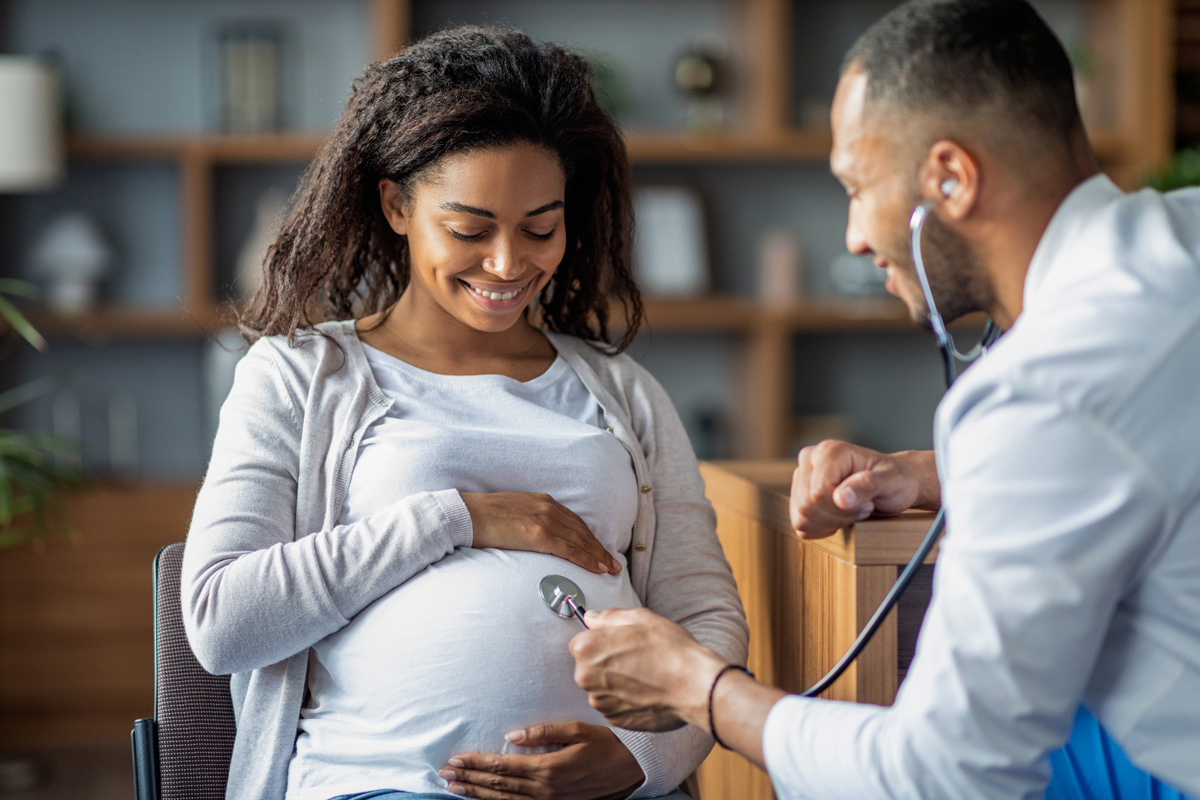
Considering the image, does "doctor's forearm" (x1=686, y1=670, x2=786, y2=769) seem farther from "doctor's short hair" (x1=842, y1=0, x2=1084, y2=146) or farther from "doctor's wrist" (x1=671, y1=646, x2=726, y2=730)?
"doctor's short hair" (x1=842, y1=0, x2=1084, y2=146)

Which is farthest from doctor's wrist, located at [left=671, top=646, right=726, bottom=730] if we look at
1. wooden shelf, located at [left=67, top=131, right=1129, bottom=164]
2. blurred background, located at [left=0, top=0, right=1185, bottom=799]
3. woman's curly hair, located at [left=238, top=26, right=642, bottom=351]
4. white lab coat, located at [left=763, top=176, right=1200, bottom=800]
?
wooden shelf, located at [left=67, top=131, right=1129, bottom=164]

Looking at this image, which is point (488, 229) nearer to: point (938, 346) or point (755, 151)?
point (938, 346)

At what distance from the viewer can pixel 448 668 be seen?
1.17 metres

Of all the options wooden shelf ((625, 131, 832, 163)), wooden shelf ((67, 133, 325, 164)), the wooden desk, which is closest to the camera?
the wooden desk

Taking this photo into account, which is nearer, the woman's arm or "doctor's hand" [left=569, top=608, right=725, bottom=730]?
"doctor's hand" [left=569, top=608, right=725, bottom=730]

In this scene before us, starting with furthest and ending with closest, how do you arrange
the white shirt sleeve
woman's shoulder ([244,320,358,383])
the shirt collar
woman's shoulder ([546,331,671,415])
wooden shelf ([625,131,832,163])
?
wooden shelf ([625,131,832,163]), woman's shoulder ([546,331,671,415]), woman's shoulder ([244,320,358,383]), the shirt collar, the white shirt sleeve

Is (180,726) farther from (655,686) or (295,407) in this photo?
(655,686)

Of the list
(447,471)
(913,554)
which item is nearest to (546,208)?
(447,471)

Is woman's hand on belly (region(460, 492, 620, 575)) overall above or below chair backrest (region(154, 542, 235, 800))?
above

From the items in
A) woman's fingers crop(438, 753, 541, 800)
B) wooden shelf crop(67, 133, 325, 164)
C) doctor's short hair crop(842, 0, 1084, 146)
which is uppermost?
doctor's short hair crop(842, 0, 1084, 146)

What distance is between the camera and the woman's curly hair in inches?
53.1

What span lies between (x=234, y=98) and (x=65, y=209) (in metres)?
0.61

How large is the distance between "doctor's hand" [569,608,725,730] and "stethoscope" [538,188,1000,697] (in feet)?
0.30

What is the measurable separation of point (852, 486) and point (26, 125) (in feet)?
8.66
